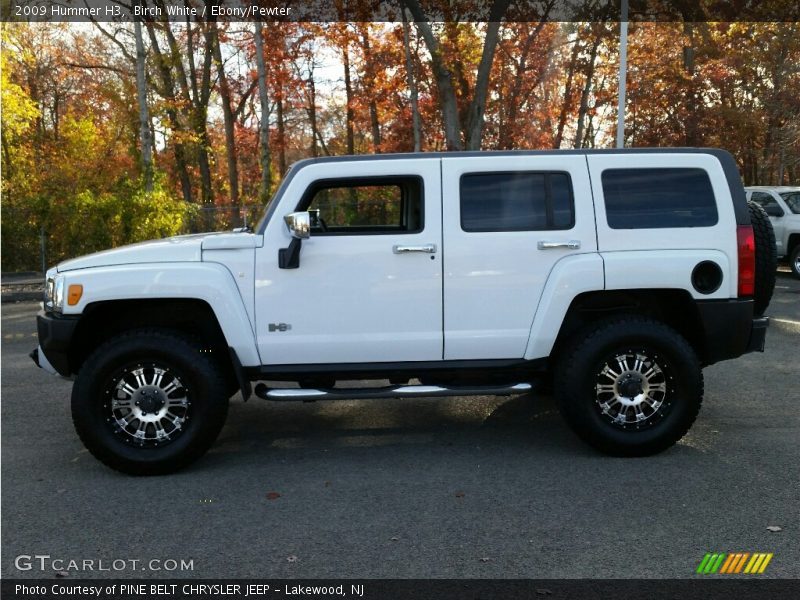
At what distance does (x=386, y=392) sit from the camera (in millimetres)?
5312

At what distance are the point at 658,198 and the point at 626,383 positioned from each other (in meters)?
1.30

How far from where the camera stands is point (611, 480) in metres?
4.97

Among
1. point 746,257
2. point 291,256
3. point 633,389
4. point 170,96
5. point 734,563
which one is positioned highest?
point 170,96

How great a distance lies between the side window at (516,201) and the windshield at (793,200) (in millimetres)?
13845

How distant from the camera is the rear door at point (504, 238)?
17.4 feet

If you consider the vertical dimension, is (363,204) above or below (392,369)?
A: above

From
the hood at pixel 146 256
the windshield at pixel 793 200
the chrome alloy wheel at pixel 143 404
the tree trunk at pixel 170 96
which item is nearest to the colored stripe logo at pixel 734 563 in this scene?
the chrome alloy wheel at pixel 143 404

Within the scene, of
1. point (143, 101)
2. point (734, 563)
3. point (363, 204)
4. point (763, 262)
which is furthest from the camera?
point (143, 101)

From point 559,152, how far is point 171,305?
2.85 metres

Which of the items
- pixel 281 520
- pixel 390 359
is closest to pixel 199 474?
pixel 281 520

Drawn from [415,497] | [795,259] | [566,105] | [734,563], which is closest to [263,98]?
[795,259]

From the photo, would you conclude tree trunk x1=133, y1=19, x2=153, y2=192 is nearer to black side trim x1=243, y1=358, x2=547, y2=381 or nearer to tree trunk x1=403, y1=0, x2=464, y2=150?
tree trunk x1=403, y1=0, x2=464, y2=150
